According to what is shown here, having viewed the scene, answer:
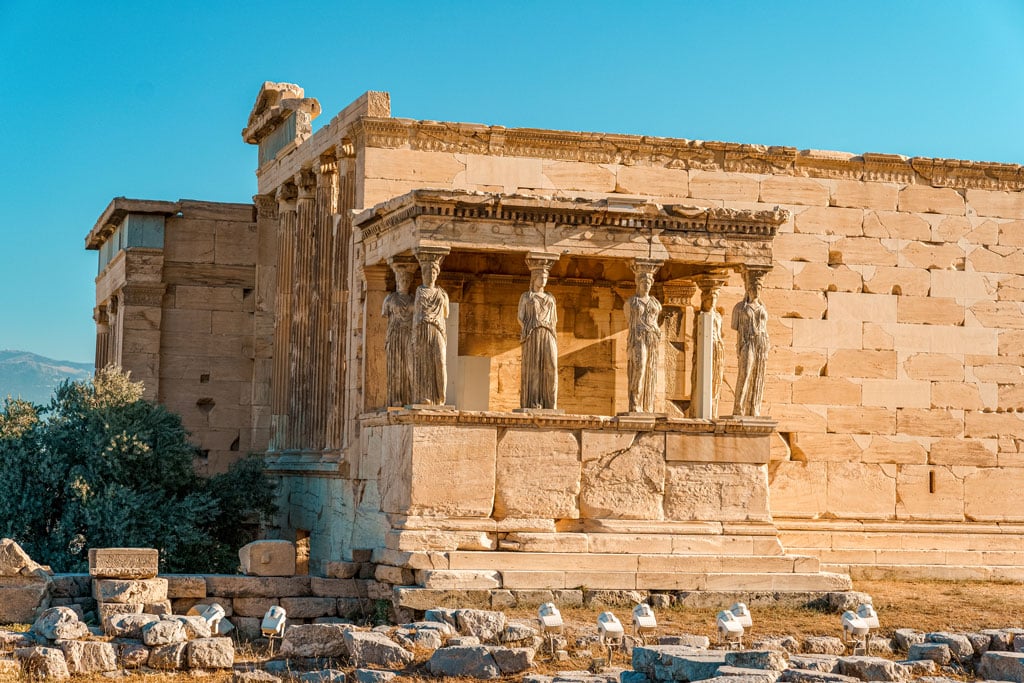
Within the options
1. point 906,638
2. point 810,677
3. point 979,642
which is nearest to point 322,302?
point 906,638

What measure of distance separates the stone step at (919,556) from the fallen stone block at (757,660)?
7.75m

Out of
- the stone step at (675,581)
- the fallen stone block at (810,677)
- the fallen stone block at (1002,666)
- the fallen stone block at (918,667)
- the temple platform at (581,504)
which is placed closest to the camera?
the fallen stone block at (810,677)

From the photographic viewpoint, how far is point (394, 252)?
59.2ft

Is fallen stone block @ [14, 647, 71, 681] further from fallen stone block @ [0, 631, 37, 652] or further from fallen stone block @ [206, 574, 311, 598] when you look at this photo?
fallen stone block @ [206, 574, 311, 598]

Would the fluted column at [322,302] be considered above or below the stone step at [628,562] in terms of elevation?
above

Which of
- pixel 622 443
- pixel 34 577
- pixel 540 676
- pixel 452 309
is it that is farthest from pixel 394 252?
pixel 540 676

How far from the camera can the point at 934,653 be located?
43.6 feet

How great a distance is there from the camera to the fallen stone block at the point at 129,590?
15891 mm

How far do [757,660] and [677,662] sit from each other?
0.66m

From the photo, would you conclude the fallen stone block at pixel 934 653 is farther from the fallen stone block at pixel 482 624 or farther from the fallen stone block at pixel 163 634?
the fallen stone block at pixel 163 634

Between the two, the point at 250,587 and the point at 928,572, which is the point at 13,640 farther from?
the point at 928,572

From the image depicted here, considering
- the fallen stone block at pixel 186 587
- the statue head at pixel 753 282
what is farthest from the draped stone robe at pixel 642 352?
the fallen stone block at pixel 186 587

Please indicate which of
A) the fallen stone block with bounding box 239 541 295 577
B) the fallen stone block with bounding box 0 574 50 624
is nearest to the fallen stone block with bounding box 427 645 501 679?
the fallen stone block with bounding box 239 541 295 577

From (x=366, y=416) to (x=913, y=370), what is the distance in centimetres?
688
